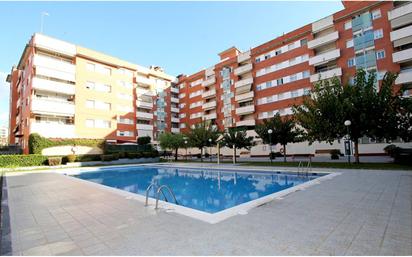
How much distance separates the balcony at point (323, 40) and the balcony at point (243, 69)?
1173cm

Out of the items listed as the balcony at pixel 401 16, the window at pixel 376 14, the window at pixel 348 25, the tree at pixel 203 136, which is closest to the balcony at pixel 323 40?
the window at pixel 348 25

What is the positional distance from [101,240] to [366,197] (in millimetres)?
8309

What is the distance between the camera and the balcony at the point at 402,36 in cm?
2558

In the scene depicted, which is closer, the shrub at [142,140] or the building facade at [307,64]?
the building facade at [307,64]

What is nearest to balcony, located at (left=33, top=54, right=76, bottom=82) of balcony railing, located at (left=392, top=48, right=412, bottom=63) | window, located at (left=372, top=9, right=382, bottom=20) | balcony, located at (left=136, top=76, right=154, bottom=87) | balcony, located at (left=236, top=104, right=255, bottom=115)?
balcony, located at (left=136, top=76, right=154, bottom=87)

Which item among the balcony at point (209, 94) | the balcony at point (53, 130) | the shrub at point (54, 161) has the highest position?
the balcony at point (209, 94)

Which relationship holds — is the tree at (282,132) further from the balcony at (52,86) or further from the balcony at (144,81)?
the balcony at (144,81)

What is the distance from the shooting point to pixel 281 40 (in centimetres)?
3834

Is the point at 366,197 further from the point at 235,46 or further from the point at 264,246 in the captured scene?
the point at 235,46

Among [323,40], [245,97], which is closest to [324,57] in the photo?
[323,40]

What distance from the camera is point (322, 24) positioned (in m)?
33.5

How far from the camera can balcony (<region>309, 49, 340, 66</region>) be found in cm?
3142

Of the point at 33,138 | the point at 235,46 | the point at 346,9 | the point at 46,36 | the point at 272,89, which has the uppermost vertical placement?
the point at 235,46

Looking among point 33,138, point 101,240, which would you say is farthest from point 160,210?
point 33,138
